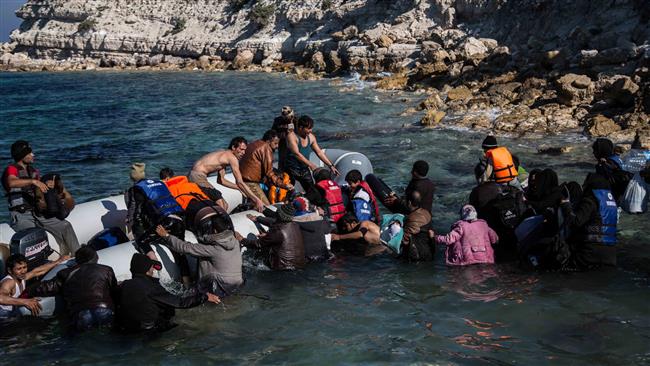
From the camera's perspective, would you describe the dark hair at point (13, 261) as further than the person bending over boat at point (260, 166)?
No

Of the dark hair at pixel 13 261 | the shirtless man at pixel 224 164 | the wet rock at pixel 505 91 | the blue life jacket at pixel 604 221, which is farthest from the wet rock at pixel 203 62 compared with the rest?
the blue life jacket at pixel 604 221

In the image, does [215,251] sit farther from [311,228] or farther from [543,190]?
[543,190]

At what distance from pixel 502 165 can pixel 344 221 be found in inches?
96.0

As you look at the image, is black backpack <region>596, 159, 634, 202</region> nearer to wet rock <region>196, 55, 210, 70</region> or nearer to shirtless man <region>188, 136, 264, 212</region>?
shirtless man <region>188, 136, 264, 212</region>

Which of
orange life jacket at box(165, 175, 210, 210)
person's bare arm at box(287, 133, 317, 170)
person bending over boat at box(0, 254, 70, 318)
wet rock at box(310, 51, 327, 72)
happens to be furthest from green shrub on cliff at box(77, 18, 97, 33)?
person bending over boat at box(0, 254, 70, 318)

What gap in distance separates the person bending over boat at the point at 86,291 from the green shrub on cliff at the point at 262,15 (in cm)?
5104

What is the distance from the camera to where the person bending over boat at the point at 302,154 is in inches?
400

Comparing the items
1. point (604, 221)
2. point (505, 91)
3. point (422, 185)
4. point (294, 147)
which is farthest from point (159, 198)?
point (505, 91)

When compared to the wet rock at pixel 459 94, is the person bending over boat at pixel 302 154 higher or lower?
lower

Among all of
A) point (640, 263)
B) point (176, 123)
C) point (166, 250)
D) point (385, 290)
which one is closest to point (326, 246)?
point (385, 290)

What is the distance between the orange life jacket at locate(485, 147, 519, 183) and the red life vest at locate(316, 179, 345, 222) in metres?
2.27

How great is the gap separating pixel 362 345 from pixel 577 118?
13642 millimetres

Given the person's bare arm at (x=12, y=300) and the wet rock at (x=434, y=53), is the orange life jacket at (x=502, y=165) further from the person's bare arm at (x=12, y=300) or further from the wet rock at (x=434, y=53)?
the wet rock at (x=434, y=53)

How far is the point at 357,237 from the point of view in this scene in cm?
906
